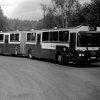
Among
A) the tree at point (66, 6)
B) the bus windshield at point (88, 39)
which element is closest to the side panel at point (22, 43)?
Result: the bus windshield at point (88, 39)

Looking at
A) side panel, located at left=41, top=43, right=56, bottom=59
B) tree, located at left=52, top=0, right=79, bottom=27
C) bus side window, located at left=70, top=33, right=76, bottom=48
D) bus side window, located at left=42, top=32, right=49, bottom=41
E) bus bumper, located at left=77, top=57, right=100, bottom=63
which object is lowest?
bus bumper, located at left=77, top=57, right=100, bottom=63

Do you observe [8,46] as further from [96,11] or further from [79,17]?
[79,17]

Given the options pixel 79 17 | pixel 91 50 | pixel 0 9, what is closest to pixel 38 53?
pixel 91 50

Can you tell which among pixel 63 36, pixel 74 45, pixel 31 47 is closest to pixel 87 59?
pixel 74 45

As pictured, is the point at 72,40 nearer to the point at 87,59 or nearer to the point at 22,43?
the point at 87,59

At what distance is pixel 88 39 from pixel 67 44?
1629mm

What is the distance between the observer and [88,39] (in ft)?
62.6

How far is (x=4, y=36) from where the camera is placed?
34.4 meters

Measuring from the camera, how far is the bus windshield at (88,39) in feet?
61.7

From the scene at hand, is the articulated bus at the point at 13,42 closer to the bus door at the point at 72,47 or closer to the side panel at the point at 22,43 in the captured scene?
the side panel at the point at 22,43

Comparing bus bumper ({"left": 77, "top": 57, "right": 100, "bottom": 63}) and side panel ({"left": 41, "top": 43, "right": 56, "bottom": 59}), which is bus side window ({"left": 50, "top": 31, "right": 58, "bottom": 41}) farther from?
bus bumper ({"left": 77, "top": 57, "right": 100, "bottom": 63})

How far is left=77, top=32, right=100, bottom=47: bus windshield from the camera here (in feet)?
61.7

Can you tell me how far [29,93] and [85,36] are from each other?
425 inches

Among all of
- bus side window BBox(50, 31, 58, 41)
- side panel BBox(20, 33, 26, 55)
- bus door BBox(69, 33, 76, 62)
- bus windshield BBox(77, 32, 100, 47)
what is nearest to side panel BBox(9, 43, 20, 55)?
side panel BBox(20, 33, 26, 55)
